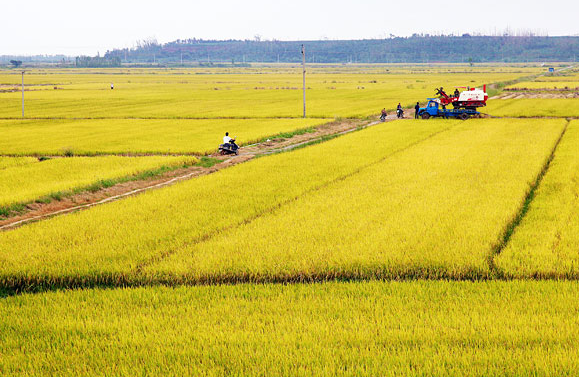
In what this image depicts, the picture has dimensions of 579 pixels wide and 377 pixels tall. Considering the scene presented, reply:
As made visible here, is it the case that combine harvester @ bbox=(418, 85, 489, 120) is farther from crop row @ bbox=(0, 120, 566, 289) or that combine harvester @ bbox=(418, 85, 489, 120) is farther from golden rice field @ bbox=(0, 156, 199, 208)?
golden rice field @ bbox=(0, 156, 199, 208)

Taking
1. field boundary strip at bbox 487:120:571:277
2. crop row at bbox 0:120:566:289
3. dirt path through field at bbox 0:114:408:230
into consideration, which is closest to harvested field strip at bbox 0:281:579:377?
crop row at bbox 0:120:566:289

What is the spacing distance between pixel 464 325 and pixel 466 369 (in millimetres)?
1223

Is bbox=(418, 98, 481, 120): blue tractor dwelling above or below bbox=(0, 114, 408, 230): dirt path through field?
above

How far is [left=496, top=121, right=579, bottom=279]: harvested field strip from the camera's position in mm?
10125

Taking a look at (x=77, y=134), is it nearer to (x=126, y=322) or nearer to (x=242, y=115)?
(x=242, y=115)

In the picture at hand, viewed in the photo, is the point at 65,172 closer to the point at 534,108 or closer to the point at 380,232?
the point at 380,232

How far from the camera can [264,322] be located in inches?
321

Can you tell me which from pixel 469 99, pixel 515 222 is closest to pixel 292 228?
pixel 515 222

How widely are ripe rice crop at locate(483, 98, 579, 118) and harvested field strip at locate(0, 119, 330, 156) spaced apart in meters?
13.0

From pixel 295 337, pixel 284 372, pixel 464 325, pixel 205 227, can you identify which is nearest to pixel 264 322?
pixel 295 337

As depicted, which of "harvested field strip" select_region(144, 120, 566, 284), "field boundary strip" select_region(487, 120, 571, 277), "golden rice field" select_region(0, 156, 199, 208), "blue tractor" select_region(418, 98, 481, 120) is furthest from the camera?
"blue tractor" select_region(418, 98, 481, 120)

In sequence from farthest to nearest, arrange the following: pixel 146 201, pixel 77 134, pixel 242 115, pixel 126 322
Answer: pixel 242 115
pixel 77 134
pixel 146 201
pixel 126 322

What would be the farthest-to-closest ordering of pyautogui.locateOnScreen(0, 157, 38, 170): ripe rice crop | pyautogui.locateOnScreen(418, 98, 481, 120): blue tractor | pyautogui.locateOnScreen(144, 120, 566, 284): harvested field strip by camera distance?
pyautogui.locateOnScreen(418, 98, 481, 120): blue tractor < pyautogui.locateOnScreen(0, 157, 38, 170): ripe rice crop < pyautogui.locateOnScreen(144, 120, 566, 284): harvested field strip

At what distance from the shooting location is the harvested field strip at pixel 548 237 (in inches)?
399
